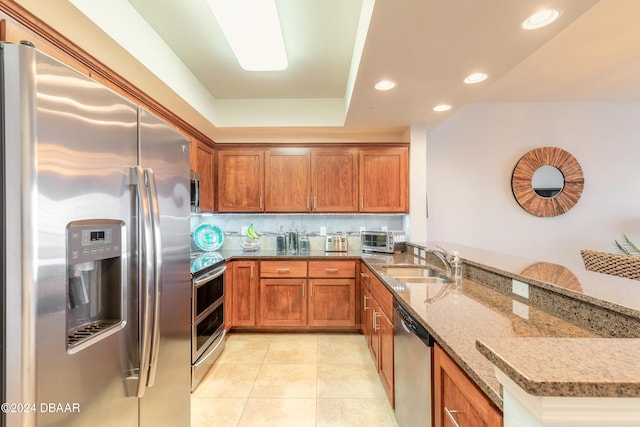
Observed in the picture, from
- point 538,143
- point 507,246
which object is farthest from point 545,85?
point 507,246

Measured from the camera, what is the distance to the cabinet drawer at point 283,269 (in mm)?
3164

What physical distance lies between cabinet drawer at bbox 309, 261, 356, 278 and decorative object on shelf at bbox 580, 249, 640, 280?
1961 millimetres

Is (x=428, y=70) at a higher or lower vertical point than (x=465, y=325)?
higher

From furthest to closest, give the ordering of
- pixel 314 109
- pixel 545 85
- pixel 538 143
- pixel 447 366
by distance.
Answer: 1. pixel 538 143
2. pixel 314 109
3. pixel 545 85
4. pixel 447 366

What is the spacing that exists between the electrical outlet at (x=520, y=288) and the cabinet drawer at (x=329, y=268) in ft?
5.71

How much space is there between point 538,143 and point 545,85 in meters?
0.77

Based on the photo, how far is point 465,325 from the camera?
45.1 inches

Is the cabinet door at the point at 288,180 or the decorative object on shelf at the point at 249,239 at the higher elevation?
the cabinet door at the point at 288,180

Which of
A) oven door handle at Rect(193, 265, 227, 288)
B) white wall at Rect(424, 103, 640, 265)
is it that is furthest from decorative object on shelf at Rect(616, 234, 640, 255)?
oven door handle at Rect(193, 265, 227, 288)

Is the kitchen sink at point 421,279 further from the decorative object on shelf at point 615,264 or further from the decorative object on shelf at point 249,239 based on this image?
the decorative object on shelf at point 249,239

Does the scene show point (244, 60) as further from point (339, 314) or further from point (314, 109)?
point (339, 314)

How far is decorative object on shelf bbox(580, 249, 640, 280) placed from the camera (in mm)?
1847

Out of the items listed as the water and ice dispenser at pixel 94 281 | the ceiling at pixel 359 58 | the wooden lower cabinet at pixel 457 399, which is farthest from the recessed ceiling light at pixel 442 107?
the water and ice dispenser at pixel 94 281

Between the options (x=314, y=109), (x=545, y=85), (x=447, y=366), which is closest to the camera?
(x=447, y=366)
